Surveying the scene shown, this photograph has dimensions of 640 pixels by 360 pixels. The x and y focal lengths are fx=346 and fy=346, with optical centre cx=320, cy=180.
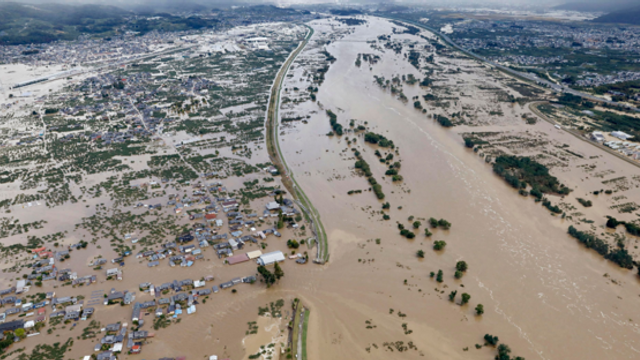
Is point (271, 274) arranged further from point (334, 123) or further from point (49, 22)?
point (49, 22)

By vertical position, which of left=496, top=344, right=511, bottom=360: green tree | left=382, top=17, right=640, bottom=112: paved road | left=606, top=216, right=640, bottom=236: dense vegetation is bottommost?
left=496, top=344, right=511, bottom=360: green tree

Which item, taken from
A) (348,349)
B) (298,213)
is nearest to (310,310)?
(348,349)

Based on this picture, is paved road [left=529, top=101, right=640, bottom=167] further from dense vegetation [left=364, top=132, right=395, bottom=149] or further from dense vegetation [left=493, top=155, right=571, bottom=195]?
dense vegetation [left=364, top=132, right=395, bottom=149]

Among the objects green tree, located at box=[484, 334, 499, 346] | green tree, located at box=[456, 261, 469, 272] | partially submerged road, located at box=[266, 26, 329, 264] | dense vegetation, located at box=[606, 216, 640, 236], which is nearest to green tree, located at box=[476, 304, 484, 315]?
green tree, located at box=[484, 334, 499, 346]

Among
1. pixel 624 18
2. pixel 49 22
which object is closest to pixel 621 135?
pixel 624 18

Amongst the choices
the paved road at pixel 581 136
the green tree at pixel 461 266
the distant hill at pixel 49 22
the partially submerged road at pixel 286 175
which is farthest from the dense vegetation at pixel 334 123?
the distant hill at pixel 49 22

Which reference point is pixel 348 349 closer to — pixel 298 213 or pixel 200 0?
pixel 298 213

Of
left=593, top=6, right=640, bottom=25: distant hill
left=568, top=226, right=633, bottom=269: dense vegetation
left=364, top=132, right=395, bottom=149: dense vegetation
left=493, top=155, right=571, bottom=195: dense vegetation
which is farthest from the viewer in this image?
left=593, top=6, right=640, bottom=25: distant hill
